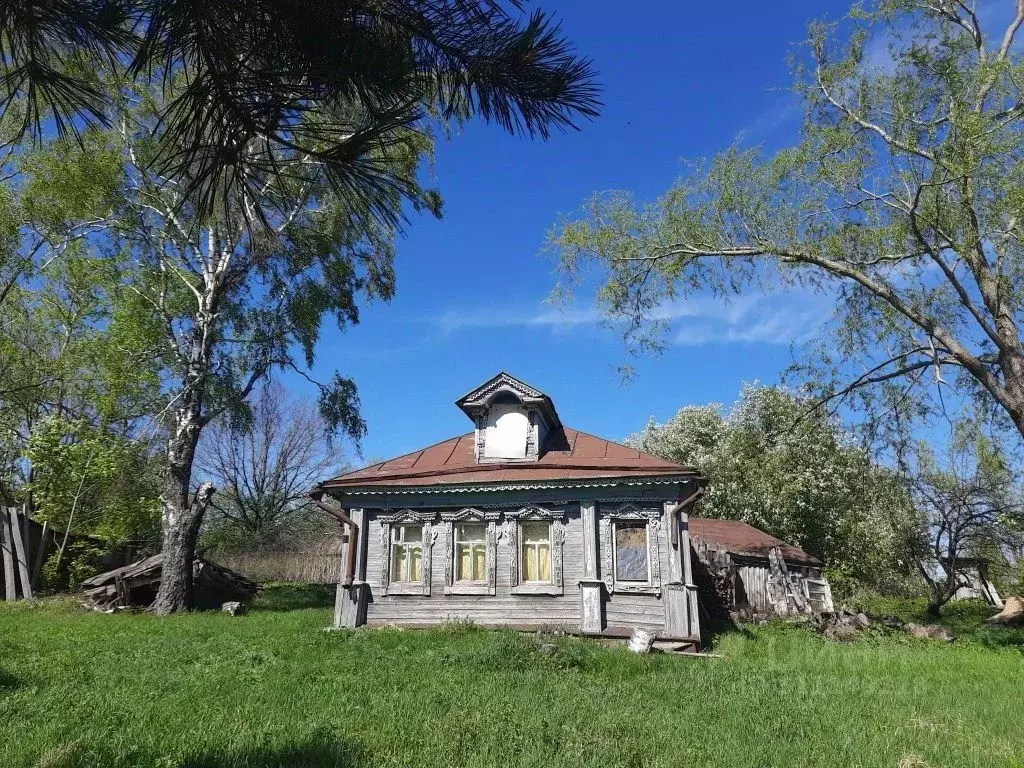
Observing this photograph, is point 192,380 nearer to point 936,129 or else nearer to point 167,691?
point 167,691

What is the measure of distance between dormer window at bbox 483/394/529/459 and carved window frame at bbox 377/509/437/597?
7.05 ft

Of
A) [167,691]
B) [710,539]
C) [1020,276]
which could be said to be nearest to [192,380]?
[167,691]

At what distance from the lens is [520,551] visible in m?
14.8

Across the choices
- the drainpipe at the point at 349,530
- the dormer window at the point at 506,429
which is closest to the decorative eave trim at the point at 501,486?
the drainpipe at the point at 349,530

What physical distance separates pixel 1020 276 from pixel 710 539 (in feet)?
37.4

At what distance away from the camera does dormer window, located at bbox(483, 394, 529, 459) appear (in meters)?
15.6

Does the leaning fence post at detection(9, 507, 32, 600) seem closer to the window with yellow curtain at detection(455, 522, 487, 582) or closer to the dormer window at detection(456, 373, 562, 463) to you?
the window with yellow curtain at detection(455, 522, 487, 582)

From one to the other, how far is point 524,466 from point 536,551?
1.94 m

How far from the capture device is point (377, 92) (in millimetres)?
3078

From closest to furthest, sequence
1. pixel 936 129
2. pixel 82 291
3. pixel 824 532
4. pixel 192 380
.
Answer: pixel 936 129 < pixel 192 380 < pixel 82 291 < pixel 824 532

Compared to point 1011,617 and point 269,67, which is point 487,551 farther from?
point 1011,617

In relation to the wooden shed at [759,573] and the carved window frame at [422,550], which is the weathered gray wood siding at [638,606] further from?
the wooden shed at [759,573]

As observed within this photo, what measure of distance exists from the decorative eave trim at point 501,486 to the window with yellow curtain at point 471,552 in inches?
37.2

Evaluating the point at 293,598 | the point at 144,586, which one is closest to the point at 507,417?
the point at 293,598
